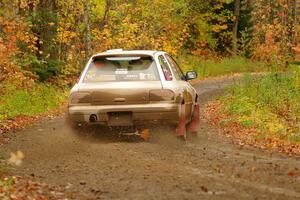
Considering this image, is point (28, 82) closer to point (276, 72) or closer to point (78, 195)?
point (276, 72)

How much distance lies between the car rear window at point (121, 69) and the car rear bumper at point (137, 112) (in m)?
0.57

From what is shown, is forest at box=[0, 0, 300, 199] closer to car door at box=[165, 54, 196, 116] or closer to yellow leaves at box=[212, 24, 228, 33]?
car door at box=[165, 54, 196, 116]

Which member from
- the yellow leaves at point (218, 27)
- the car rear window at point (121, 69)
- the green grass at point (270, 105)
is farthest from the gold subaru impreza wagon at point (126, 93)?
the yellow leaves at point (218, 27)

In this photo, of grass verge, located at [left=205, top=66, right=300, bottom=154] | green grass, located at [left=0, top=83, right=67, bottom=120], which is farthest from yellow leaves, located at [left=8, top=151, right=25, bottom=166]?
green grass, located at [left=0, top=83, right=67, bottom=120]

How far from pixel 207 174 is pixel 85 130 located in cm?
349

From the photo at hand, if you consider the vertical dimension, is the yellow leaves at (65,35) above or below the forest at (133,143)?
above

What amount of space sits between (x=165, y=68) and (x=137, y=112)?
1315 mm

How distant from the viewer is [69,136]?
11.7 metres

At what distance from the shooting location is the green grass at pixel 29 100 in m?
16.7

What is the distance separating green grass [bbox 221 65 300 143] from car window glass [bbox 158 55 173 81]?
249cm

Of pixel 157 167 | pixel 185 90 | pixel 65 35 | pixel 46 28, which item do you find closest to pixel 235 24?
pixel 65 35

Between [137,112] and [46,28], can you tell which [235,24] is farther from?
[137,112]

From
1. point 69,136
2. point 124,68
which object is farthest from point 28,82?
point 124,68

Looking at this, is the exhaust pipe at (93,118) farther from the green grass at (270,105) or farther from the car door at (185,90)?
the green grass at (270,105)
